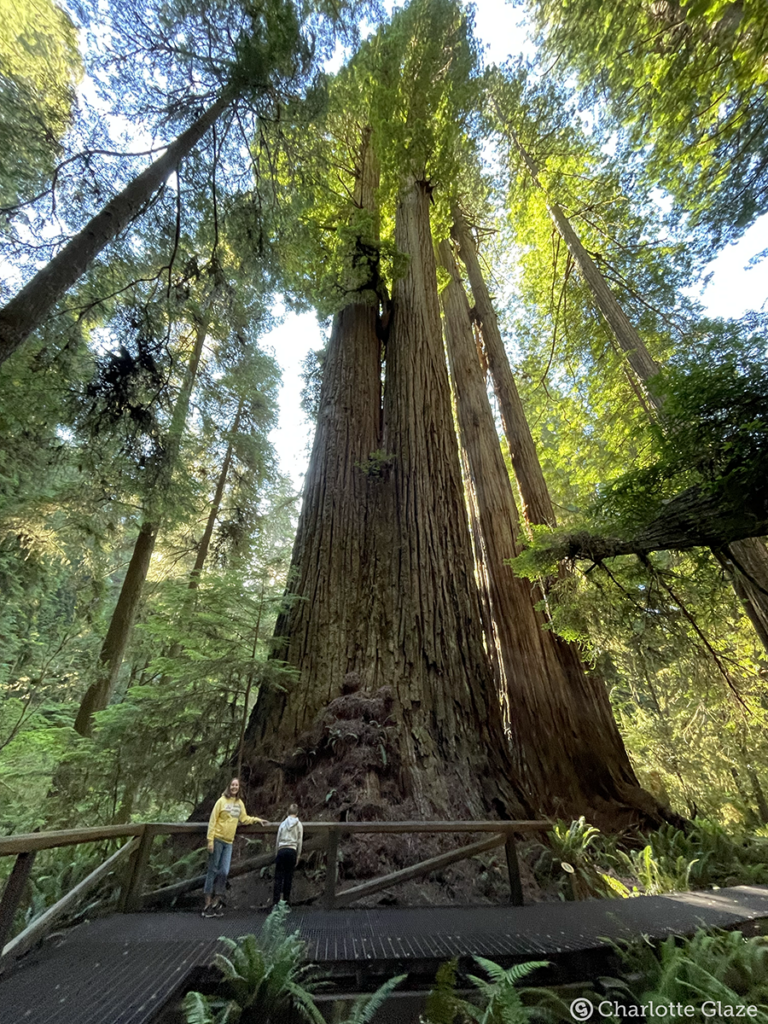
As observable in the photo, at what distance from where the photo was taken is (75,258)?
124 inches

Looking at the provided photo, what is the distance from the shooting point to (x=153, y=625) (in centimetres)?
364

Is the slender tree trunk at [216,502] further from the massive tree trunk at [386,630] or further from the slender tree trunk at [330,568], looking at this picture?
the massive tree trunk at [386,630]

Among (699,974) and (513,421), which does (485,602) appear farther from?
(699,974)

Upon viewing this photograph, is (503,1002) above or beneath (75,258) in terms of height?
→ beneath

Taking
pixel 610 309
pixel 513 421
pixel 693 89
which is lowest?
pixel 693 89

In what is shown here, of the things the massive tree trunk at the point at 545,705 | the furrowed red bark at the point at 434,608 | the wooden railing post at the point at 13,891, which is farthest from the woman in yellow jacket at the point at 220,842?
the massive tree trunk at the point at 545,705

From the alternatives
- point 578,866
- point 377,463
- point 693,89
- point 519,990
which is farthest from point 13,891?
point 693,89

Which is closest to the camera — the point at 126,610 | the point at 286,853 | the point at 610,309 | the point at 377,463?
the point at 286,853

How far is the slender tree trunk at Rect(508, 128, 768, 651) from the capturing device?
3332 millimetres

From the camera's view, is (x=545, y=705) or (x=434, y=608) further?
(x=545, y=705)

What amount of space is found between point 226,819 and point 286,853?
0.48 metres

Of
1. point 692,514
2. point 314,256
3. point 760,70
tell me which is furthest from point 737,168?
point 314,256

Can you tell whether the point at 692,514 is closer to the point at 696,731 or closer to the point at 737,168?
the point at 737,168

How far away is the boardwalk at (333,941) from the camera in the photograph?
1.56m
